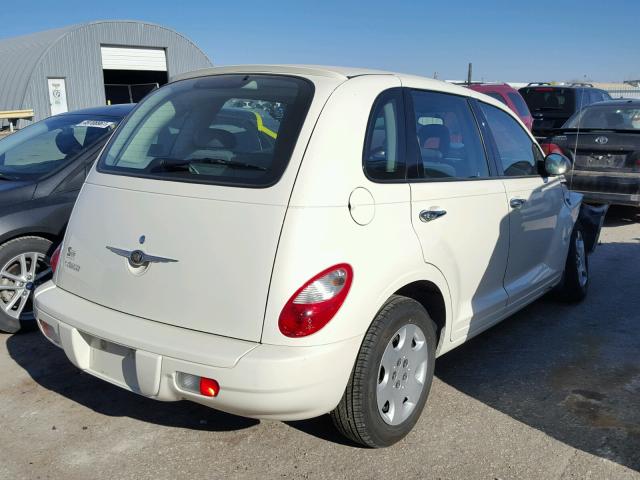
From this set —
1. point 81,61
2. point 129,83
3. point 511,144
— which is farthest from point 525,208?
point 129,83

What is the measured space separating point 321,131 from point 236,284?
77cm

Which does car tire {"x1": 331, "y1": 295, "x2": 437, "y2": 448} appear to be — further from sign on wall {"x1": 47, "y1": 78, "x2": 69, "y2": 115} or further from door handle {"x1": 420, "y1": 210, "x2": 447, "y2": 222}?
sign on wall {"x1": 47, "y1": 78, "x2": 69, "y2": 115}

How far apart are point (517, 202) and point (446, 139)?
0.77m

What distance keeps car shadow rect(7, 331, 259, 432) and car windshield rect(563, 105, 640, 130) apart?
7.07m

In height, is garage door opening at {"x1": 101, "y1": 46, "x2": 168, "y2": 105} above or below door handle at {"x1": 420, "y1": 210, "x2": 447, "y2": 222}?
above

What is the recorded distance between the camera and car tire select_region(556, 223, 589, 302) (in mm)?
5172

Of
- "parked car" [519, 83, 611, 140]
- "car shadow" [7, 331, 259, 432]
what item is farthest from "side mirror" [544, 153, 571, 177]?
"parked car" [519, 83, 611, 140]

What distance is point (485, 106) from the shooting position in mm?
4102

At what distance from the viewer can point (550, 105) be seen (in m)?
14.8

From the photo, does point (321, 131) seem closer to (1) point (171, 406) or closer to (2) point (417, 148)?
(2) point (417, 148)

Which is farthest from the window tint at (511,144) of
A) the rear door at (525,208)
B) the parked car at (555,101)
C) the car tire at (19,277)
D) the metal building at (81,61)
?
the metal building at (81,61)

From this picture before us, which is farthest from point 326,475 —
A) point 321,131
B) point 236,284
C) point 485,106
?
point 485,106

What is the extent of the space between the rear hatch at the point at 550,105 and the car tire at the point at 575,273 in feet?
31.5

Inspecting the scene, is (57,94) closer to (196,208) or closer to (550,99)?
(550,99)
